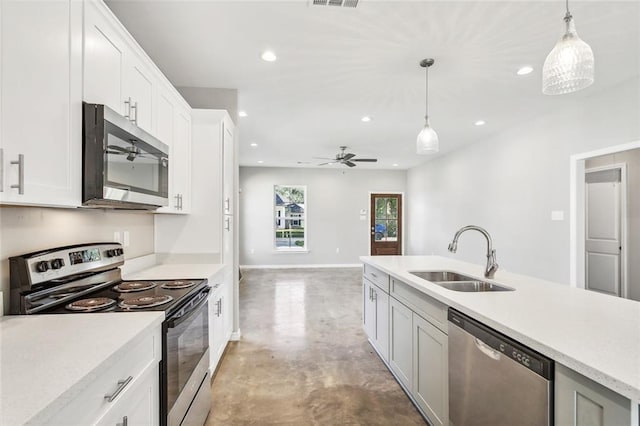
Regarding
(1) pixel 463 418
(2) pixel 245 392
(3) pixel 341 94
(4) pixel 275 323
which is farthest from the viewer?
(4) pixel 275 323

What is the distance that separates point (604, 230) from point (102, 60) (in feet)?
20.2

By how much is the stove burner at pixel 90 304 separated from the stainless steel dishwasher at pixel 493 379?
1737mm

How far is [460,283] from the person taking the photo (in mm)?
2164

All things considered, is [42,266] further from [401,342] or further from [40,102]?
[401,342]

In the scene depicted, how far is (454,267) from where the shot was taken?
259cm

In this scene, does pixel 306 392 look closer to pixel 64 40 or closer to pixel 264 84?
pixel 64 40

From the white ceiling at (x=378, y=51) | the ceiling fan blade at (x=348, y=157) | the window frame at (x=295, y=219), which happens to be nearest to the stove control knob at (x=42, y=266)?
the white ceiling at (x=378, y=51)

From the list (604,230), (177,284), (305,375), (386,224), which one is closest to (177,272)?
(177,284)

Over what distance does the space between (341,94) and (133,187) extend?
249cm

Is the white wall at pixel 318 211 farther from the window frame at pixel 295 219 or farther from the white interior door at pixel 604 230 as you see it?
the white interior door at pixel 604 230

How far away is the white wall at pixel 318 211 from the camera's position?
7.95 meters

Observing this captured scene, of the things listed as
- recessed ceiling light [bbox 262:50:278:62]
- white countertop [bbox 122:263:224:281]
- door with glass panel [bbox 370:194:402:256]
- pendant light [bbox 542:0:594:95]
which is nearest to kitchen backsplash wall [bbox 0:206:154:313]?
white countertop [bbox 122:263:224:281]

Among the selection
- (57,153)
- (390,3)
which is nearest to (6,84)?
(57,153)

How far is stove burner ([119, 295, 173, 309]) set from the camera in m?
1.42
